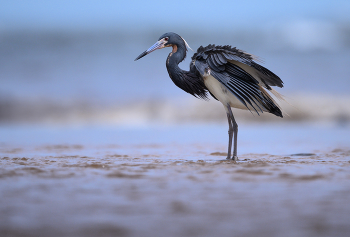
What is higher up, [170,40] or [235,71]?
[170,40]

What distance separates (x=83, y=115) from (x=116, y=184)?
59.4 feet

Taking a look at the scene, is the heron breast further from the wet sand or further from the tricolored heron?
the wet sand

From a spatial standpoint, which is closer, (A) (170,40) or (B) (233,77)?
(B) (233,77)

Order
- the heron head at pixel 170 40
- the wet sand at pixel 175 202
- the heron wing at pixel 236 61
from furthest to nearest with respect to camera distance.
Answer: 1. the heron head at pixel 170 40
2. the heron wing at pixel 236 61
3. the wet sand at pixel 175 202

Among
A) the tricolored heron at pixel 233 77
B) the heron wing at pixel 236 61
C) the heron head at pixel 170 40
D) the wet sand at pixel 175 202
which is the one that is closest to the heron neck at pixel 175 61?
the heron head at pixel 170 40

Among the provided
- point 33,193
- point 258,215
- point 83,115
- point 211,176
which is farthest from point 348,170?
point 83,115

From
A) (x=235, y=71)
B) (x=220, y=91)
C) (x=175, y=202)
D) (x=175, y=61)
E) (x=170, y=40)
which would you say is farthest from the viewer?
(x=170, y=40)

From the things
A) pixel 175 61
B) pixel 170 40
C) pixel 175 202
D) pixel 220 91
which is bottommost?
pixel 175 202

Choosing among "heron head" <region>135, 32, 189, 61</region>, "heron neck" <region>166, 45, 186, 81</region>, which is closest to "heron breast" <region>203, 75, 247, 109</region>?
"heron neck" <region>166, 45, 186, 81</region>

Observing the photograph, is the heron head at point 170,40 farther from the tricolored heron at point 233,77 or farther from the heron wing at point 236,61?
the heron wing at point 236,61

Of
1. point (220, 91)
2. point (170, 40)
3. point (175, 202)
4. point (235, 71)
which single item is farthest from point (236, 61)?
point (175, 202)

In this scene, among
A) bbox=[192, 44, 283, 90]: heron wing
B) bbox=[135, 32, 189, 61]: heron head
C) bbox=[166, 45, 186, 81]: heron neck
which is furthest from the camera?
bbox=[135, 32, 189, 61]: heron head

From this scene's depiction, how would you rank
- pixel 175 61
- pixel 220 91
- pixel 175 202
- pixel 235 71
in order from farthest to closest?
pixel 175 61, pixel 220 91, pixel 235 71, pixel 175 202

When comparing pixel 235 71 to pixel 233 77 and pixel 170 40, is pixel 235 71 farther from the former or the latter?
pixel 170 40
